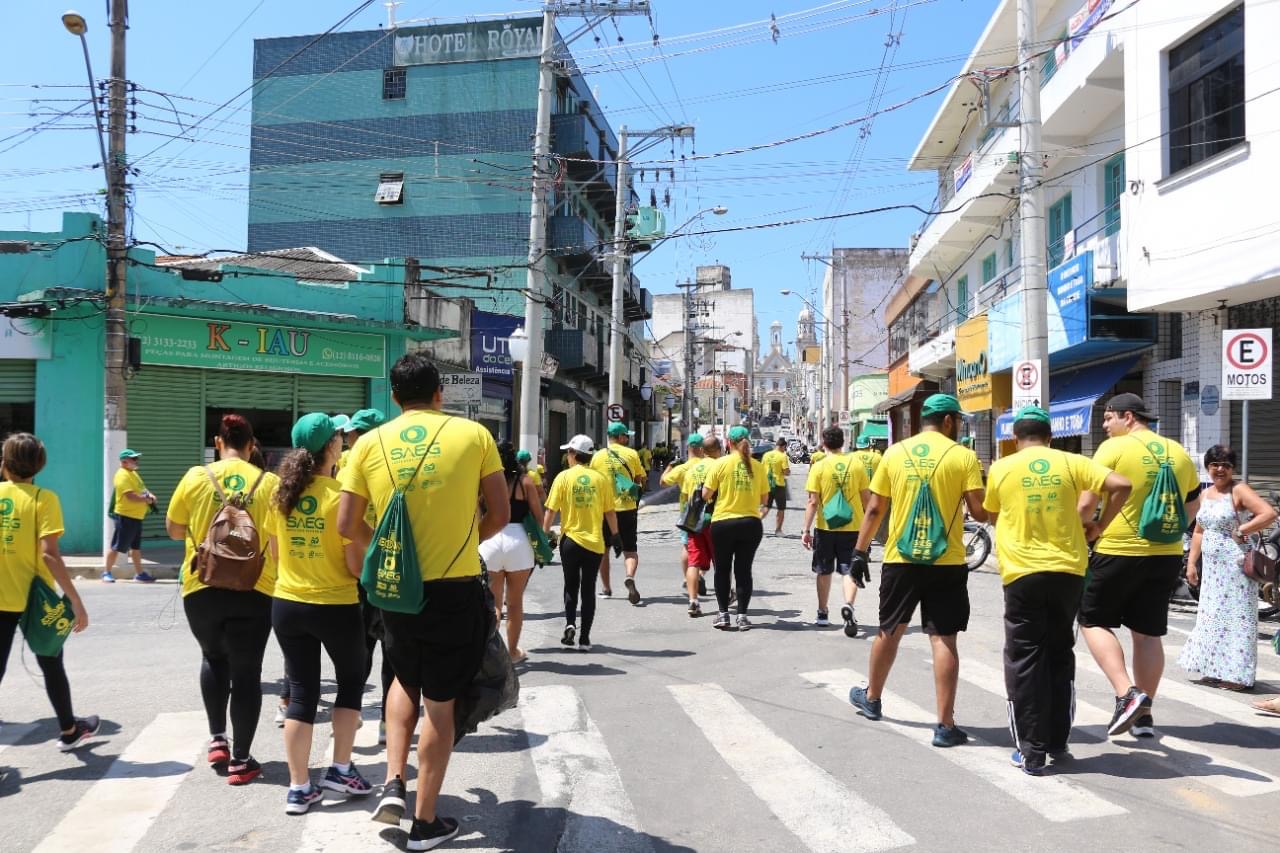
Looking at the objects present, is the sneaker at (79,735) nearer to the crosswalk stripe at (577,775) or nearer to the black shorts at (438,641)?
the crosswalk stripe at (577,775)

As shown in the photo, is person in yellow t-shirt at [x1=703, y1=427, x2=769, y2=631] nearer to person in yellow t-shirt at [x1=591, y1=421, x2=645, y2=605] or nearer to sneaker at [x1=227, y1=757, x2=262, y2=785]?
person in yellow t-shirt at [x1=591, y1=421, x2=645, y2=605]

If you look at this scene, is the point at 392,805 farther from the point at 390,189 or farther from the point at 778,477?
the point at 390,189

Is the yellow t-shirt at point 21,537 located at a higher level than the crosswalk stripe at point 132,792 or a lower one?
higher

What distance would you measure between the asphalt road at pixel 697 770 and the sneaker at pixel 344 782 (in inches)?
2.6

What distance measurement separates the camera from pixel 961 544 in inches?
233

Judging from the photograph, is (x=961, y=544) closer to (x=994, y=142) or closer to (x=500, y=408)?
(x=994, y=142)

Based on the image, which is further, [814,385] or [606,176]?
[814,385]

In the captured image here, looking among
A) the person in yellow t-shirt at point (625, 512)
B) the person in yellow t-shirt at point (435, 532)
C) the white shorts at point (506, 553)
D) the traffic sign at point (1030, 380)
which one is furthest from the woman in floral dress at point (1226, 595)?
the traffic sign at point (1030, 380)

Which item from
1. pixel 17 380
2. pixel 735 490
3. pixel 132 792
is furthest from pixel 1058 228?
pixel 132 792

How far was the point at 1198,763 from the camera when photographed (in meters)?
5.44

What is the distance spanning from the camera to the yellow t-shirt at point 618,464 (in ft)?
31.1

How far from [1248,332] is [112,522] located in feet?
48.6

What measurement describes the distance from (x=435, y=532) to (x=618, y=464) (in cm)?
678

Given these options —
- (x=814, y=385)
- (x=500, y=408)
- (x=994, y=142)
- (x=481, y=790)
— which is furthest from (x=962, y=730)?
(x=814, y=385)
